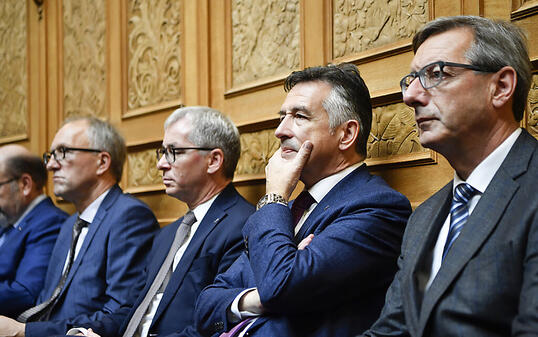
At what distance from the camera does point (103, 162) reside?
3625 mm

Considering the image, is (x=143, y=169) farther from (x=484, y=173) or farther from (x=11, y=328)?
(x=484, y=173)

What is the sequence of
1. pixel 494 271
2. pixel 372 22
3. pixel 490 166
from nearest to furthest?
pixel 494 271 < pixel 490 166 < pixel 372 22

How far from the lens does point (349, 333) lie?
200 centimetres

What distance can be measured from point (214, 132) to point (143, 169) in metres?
1.15

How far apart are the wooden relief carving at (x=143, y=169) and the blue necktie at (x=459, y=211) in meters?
2.50

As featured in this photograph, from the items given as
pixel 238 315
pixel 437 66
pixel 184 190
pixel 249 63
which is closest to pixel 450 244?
pixel 437 66

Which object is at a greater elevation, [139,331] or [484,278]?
[484,278]

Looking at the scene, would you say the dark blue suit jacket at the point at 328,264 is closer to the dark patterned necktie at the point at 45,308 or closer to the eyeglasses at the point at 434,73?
the eyeglasses at the point at 434,73

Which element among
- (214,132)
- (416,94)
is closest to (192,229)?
(214,132)

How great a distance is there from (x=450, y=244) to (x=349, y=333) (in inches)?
20.3

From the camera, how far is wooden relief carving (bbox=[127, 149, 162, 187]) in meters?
3.99

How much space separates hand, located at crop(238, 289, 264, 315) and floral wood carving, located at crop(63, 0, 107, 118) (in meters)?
2.57

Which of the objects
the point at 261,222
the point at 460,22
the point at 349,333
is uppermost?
the point at 460,22

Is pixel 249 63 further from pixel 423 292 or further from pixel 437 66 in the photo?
pixel 423 292
